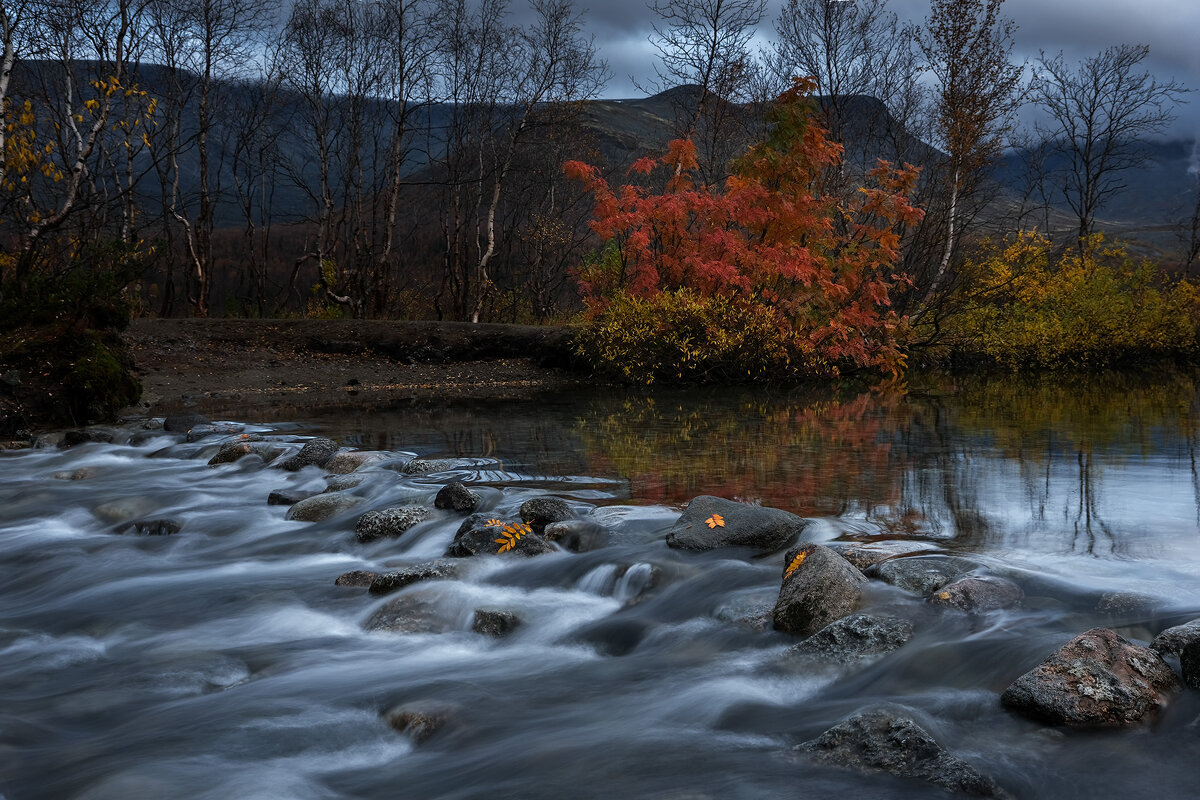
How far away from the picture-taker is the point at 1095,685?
107 inches

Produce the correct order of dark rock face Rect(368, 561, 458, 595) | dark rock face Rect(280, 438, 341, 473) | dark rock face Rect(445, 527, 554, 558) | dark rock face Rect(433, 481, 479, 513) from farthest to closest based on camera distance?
→ 1. dark rock face Rect(280, 438, 341, 473)
2. dark rock face Rect(433, 481, 479, 513)
3. dark rock face Rect(445, 527, 554, 558)
4. dark rock face Rect(368, 561, 458, 595)

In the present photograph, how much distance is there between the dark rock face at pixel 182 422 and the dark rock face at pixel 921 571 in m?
8.34

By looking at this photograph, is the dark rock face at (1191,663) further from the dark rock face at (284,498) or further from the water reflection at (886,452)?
the dark rock face at (284,498)

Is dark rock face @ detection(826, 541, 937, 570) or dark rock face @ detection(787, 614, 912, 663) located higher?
dark rock face @ detection(826, 541, 937, 570)

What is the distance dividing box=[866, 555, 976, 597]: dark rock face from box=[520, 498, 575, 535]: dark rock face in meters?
2.02

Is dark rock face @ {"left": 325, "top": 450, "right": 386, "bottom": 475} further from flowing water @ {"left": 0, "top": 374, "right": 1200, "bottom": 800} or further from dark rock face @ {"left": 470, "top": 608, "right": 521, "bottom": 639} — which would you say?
dark rock face @ {"left": 470, "top": 608, "right": 521, "bottom": 639}

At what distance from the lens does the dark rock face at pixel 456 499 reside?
5863 millimetres

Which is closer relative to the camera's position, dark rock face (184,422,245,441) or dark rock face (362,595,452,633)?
dark rock face (362,595,452,633)

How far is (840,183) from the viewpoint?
67.9ft

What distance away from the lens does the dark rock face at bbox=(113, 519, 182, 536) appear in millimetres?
6047

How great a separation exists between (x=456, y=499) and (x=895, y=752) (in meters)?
3.82

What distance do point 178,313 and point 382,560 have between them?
73.4 ft

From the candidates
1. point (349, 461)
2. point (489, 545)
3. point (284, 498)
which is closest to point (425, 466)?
point (349, 461)

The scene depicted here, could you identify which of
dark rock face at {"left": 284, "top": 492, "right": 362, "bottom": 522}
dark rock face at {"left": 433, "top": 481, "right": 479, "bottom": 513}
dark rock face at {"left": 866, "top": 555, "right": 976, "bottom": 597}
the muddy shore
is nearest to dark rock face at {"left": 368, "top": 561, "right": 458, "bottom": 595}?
dark rock face at {"left": 433, "top": 481, "right": 479, "bottom": 513}
